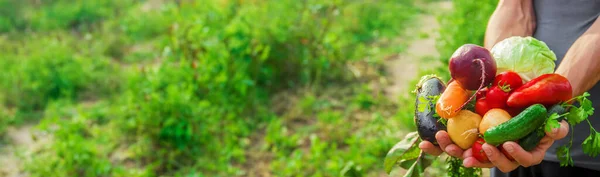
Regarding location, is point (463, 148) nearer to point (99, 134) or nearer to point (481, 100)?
point (481, 100)

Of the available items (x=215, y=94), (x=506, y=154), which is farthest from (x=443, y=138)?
(x=215, y=94)

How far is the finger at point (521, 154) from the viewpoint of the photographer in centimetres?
145

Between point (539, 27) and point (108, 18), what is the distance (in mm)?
5656

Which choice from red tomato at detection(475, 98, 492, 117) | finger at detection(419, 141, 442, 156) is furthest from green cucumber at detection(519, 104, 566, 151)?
finger at detection(419, 141, 442, 156)

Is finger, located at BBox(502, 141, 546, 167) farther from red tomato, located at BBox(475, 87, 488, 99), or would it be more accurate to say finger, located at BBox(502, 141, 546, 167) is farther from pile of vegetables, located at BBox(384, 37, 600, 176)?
red tomato, located at BBox(475, 87, 488, 99)

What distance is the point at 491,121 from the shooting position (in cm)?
148

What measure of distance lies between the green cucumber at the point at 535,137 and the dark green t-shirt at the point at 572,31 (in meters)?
0.34

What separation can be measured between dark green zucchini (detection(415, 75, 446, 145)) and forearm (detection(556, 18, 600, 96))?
298mm

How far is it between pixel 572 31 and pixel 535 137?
1.47ft

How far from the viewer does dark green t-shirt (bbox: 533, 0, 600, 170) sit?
69.1 inches

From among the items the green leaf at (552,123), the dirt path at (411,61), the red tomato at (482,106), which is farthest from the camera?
the dirt path at (411,61)

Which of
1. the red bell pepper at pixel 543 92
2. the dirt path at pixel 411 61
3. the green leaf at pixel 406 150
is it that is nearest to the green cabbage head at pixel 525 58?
the red bell pepper at pixel 543 92

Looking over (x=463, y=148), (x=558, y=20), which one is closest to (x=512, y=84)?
(x=463, y=148)

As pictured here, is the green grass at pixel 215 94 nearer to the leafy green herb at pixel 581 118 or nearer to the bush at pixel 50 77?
the bush at pixel 50 77
